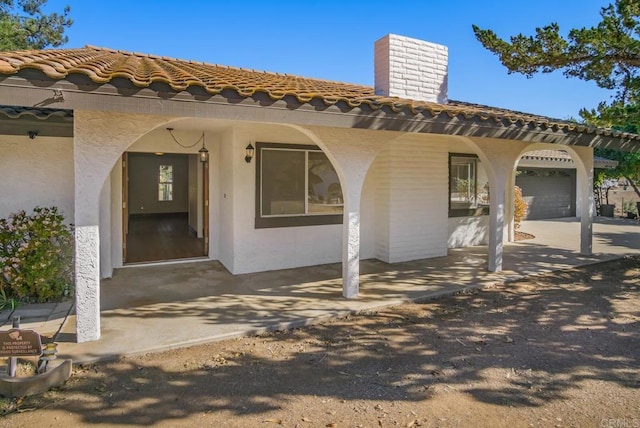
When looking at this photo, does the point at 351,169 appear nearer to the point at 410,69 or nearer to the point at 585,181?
the point at 410,69

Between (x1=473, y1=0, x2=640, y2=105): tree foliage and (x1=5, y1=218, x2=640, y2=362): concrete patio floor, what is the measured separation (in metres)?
4.21

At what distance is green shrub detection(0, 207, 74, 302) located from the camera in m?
5.77

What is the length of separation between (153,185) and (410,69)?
1358 centimetres

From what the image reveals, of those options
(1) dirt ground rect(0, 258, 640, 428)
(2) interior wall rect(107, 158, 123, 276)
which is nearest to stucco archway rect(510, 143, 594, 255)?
(1) dirt ground rect(0, 258, 640, 428)

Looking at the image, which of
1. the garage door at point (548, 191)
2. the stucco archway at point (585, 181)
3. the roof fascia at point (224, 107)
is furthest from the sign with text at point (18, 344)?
the garage door at point (548, 191)

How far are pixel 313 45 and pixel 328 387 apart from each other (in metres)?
14.2

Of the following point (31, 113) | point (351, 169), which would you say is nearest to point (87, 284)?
point (31, 113)

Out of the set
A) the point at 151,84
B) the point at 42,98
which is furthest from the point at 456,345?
the point at 42,98

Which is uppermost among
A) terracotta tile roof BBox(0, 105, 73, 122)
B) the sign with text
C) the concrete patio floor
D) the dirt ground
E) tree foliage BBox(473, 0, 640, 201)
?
tree foliage BBox(473, 0, 640, 201)

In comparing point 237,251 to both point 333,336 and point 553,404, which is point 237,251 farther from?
point 553,404

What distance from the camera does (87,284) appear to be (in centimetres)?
450

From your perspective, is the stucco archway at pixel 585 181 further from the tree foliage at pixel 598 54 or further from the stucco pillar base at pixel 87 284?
the stucco pillar base at pixel 87 284

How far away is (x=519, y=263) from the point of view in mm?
8938

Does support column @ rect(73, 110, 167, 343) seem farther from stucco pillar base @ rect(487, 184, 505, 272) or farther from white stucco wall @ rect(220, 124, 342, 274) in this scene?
stucco pillar base @ rect(487, 184, 505, 272)
